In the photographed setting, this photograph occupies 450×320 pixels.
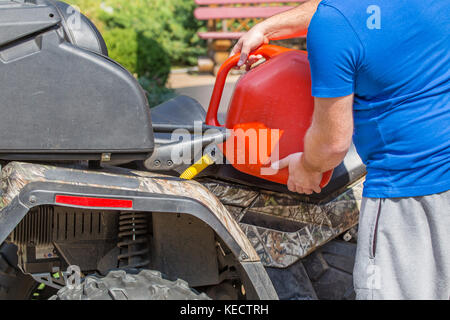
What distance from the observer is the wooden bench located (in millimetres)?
11094

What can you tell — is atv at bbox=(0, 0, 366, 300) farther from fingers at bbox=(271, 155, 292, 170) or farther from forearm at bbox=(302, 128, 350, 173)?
forearm at bbox=(302, 128, 350, 173)

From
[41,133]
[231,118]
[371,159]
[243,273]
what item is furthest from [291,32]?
[41,133]

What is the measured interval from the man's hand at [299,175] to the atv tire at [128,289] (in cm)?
52

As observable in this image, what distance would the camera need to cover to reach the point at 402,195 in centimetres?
164

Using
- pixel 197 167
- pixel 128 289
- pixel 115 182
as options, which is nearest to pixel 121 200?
pixel 115 182

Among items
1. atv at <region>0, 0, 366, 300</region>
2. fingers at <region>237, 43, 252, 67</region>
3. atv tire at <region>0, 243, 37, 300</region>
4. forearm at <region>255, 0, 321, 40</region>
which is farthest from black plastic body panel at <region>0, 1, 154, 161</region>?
atv tire at <region>0, 243, 37, 300</region>

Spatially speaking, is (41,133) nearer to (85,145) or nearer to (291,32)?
(85,145)

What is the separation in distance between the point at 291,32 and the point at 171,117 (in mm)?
610

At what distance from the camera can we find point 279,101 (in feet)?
5.77

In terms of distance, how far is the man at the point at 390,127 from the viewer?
4.93ft

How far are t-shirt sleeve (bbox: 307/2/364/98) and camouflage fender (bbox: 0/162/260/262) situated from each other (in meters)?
0.47

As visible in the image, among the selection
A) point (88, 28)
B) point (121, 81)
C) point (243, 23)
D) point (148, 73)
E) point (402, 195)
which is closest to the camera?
point (121, 81)
